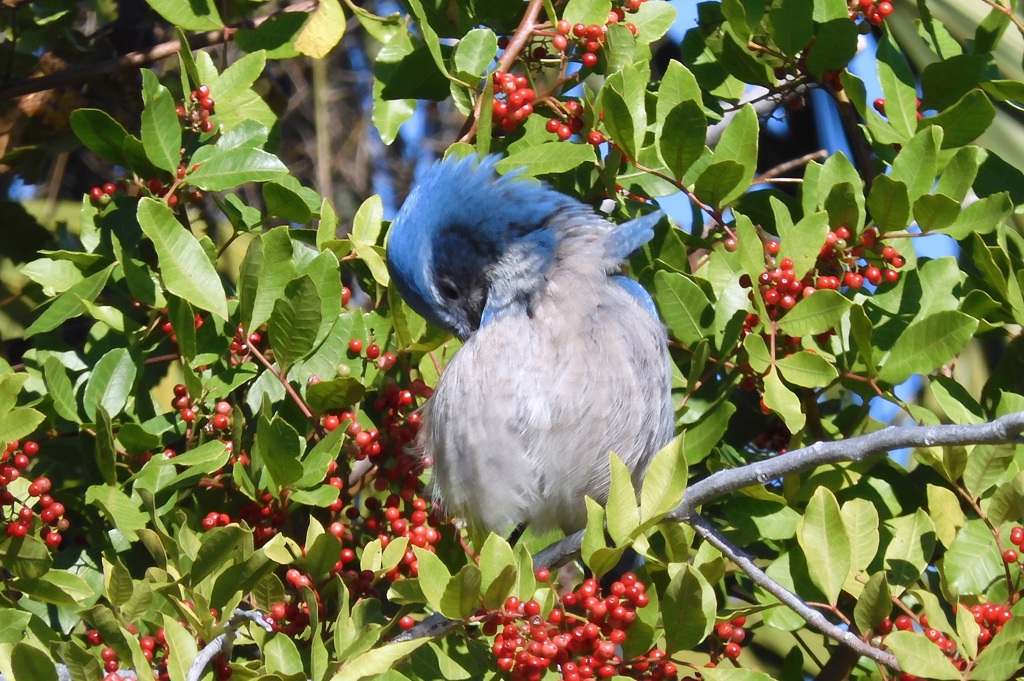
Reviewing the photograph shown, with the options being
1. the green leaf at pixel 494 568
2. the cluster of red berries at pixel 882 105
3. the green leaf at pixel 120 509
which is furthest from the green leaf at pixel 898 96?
the green leaf at pixel 120 509

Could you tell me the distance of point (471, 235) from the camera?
2.86 meters

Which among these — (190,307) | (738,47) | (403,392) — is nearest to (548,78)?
(738,47)

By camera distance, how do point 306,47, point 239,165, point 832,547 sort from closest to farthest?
1. point 832,547
2. point 239,165
3. point 306,47

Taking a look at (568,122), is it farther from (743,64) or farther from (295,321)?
(295,321)

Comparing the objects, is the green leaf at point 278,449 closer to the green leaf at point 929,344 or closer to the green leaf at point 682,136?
the green leaf at point 682,136

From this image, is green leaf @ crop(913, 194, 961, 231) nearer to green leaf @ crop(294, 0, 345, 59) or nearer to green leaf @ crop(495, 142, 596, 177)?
green leaf @ crop(495, 142, 596, 177)

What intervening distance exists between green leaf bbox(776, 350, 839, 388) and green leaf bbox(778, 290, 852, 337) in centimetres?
5

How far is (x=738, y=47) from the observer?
2750mm

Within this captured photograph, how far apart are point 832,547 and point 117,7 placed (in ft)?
9.24

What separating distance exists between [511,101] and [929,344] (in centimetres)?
107

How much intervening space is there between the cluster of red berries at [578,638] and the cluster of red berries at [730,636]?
0.45 ft

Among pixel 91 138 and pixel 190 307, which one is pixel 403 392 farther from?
pixel 91 138

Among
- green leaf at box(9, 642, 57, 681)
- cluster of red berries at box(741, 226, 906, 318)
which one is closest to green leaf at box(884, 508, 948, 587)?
cluster of red berries at box(741, 226, 906, 318)

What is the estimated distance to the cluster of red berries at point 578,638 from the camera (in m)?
2.06
